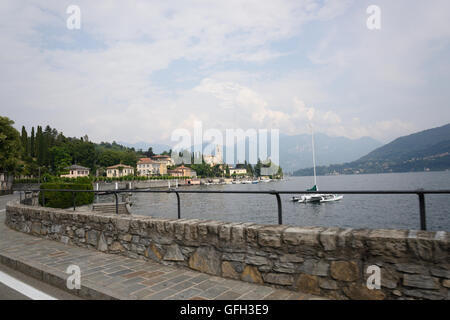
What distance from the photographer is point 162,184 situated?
111 metres

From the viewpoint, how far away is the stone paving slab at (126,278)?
13.0 feet

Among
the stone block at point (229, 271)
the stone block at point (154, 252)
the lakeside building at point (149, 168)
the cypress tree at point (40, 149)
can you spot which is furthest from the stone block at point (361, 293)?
the lakeside building at point (149, 168)

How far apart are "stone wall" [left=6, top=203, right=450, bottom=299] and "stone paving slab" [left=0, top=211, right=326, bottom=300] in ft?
0.56

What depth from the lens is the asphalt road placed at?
4324 mm

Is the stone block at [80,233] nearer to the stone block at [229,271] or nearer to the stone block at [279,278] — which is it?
the stone block at [229,271]

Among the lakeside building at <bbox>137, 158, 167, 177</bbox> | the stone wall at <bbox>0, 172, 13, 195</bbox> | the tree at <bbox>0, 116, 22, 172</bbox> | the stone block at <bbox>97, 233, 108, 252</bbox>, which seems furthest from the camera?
the lakeside building at <bbox>137, 158, 167, 177</bbox>

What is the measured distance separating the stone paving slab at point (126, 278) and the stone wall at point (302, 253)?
0.17 metres

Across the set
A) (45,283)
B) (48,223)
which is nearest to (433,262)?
(45,283)

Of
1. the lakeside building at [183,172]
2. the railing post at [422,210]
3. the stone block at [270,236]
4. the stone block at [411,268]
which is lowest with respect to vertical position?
the lakeside building at [183,172]

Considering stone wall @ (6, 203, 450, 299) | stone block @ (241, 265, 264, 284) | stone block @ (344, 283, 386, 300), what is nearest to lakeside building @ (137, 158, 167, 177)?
stone wall @ (6, 203, 450, 299)

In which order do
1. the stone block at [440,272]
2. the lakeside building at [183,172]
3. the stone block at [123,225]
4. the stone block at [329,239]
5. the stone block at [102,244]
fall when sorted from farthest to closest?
1. the lakeside building at [183,172]
2. the stone block at [102,244]
3. the stone block at [123,225]
4. the stone block at [329,239]
5. the stone block at [440,272]

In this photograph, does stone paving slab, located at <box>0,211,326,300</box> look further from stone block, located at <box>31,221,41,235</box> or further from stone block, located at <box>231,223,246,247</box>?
stone block, located at <box>31,221,41,235</box>

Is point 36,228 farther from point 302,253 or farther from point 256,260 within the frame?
point 302,253
